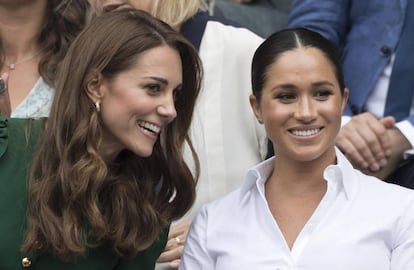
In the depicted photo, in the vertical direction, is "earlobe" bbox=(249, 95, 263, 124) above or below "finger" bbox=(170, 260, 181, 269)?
above

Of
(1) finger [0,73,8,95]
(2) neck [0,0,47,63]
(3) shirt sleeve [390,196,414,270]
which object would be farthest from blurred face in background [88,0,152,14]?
(3) shirt sleeve [390,196,414,270]

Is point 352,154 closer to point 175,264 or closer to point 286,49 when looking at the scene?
point 286,49

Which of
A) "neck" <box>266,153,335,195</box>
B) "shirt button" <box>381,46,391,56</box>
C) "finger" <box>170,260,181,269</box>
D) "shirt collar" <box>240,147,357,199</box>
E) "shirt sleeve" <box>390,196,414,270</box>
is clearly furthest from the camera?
"shirt button" <box>381,46,391,56</box>

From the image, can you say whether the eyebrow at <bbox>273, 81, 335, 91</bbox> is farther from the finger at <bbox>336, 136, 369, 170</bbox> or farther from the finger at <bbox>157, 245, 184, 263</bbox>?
the finger at <bbox>157, 245, 184, 263</bbox>

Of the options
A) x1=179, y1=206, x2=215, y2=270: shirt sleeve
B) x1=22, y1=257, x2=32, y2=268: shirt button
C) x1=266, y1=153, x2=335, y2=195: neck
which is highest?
x1=266, y1=153, x2=335, y2=195: neck

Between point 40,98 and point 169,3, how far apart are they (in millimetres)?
607

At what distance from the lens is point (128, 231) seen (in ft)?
12.8

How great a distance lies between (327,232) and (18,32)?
5.33ft

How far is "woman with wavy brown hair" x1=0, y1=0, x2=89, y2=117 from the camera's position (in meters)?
4.40

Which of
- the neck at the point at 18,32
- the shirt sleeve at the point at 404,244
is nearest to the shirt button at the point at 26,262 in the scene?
the neck at the point at 18,32

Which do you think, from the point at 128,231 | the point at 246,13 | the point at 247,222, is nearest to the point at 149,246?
the point at 128,231

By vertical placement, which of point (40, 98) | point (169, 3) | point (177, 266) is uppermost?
point (169, 3)

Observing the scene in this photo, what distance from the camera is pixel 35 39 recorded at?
15.0ft

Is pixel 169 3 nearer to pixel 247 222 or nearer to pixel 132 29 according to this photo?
pixel 132 29
